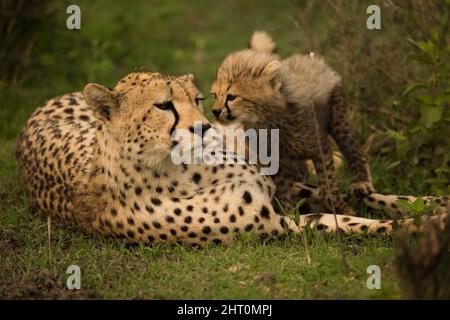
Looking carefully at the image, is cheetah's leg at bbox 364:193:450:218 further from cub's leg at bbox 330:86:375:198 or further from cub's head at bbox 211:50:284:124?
cub's head at bbox 211:50:284:124

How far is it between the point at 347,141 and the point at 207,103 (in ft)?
4.85

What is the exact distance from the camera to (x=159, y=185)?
3738 millimetres

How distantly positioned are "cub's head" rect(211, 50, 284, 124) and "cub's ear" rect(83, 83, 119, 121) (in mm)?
611

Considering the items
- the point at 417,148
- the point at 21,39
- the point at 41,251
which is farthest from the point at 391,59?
the point at 21,39

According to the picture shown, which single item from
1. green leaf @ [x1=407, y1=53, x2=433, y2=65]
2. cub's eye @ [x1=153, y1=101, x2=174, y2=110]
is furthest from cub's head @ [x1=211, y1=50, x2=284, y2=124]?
green leaf @ [x1=407, y1=53, x2=433, y2=65]

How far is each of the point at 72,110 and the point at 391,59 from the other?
1.94m

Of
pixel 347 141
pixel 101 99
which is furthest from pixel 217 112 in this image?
pixel 347 141

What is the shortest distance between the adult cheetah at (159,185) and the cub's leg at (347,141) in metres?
0.57

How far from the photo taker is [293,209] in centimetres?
385

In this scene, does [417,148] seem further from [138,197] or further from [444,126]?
[138,197]

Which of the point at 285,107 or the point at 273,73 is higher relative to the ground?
the point at 273,73

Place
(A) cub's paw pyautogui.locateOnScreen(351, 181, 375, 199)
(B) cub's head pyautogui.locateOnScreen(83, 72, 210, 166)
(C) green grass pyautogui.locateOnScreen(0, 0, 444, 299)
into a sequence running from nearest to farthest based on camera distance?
(C) green grass pyautogui.locateOnScreen(0, 0, 444, 299) → (B) cub's head pyautogui.locateOnScreen(83, 72, 210, 166) → (A) cub's paw pyautogui.locateOnScreen(351, 181, 375, 199)

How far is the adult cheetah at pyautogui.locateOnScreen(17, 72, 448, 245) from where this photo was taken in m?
3.66

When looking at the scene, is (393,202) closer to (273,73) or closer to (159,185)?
(273,73)
